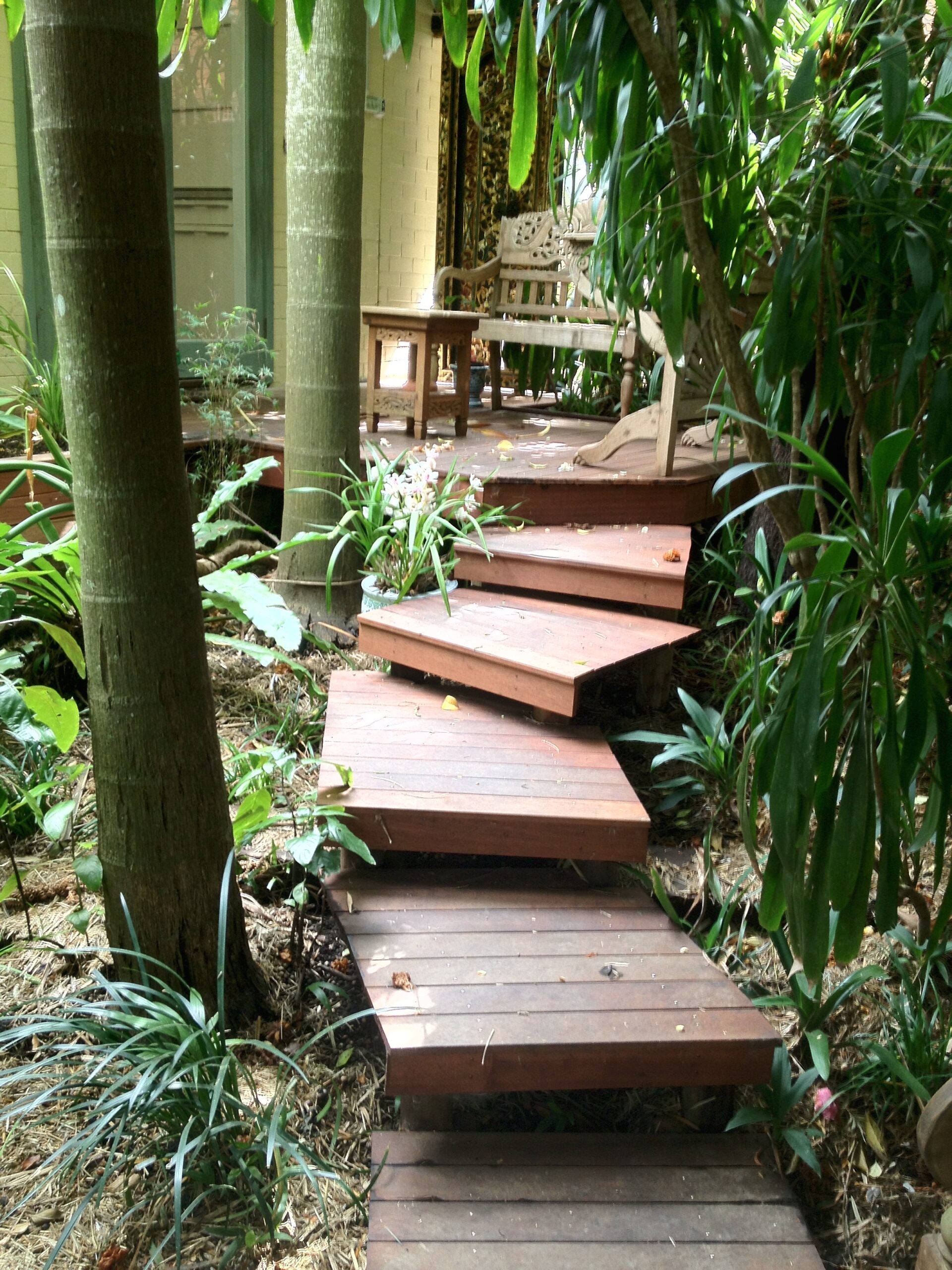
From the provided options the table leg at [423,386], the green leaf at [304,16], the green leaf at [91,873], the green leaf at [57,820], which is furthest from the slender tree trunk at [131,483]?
the table leg at [423,386]

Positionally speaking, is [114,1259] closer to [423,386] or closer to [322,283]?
[322,283]

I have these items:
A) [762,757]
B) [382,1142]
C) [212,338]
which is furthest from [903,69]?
[212,338]

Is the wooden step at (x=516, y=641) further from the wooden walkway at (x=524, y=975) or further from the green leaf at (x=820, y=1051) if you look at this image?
the green leaf at (x=820, y=1051)

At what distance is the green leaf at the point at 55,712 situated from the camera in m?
2.01

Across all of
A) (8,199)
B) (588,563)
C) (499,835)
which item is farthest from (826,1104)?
(8,199)

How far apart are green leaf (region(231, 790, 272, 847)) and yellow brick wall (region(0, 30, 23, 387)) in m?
3.25

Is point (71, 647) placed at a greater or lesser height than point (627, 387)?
lesser

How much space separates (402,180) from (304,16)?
18.1 ft

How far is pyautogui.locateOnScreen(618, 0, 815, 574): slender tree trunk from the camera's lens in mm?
1689

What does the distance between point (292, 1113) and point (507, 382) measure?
19.3 feet

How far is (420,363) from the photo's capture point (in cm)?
420

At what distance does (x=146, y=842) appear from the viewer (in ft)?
5.74

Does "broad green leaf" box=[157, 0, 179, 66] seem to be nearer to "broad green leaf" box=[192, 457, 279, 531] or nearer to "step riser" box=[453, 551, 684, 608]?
"broad green leaf" box=[192, 457, 279, 531]

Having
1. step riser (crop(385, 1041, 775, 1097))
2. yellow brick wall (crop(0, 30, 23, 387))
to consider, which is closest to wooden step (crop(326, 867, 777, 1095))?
step riser (crop(385, 1041, 775, 1097))
